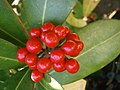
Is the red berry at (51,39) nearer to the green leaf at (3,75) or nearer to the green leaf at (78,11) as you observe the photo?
the green leaf at (3,75)

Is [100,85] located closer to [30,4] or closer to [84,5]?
[84,5]

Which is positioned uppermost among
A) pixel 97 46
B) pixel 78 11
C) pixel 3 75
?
pixel 97 46

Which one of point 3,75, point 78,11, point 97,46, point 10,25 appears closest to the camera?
point 10,25

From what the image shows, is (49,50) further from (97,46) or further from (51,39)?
(97,46)

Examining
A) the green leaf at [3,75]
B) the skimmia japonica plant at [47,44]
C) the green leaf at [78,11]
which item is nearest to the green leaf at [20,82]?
the skimmia japonica plant at [47,44]

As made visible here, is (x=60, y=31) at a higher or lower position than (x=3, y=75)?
higher

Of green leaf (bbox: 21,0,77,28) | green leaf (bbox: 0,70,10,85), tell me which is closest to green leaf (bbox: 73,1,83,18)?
green leaf (bbox: 0,70,10,85)

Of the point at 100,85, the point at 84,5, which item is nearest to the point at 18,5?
the point at 84,5

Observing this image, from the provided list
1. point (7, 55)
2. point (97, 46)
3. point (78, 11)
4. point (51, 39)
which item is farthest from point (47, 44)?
point (78, 11)
